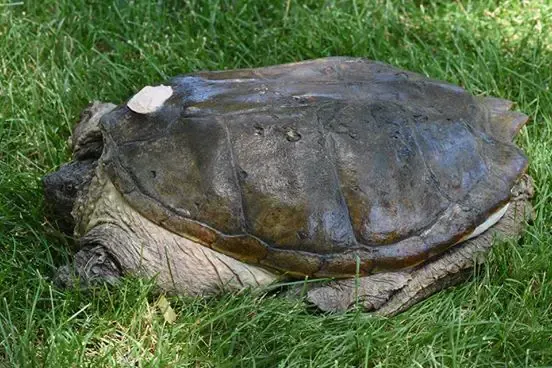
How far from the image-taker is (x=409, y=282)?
3.34 meters

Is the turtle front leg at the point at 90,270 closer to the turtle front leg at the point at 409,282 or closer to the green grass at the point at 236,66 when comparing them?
the green grass at the point at 236,66

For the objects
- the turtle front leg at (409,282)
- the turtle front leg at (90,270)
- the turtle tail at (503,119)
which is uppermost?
the turtle tail at (503,119)

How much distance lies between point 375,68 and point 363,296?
3.36ft

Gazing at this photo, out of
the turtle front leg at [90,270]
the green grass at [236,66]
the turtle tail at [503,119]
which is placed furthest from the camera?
the turtle tail at [503,119]

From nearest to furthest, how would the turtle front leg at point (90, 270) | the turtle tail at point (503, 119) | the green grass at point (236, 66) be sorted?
the green grass at point (236, 66), the turtle front leg at point (90, 270), the turtle tail at point (503, 119)

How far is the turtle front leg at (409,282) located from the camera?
3.25 m

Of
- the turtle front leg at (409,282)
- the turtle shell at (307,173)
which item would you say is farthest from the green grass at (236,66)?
the turtle shell at (307,173)

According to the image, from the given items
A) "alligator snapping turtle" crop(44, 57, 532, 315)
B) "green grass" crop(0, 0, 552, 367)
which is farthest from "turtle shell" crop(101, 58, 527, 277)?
"green grass" crop(0, 0, 552, 367)

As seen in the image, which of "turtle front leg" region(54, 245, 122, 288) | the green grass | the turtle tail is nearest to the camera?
the green grass

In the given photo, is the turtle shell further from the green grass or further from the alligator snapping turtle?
the green grass

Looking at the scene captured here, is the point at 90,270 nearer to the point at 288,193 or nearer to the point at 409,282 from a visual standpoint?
the point at 288,193

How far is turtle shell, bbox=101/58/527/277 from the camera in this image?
3209mm

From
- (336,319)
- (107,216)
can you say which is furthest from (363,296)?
(107,216)

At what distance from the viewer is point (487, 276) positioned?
3400 mm
